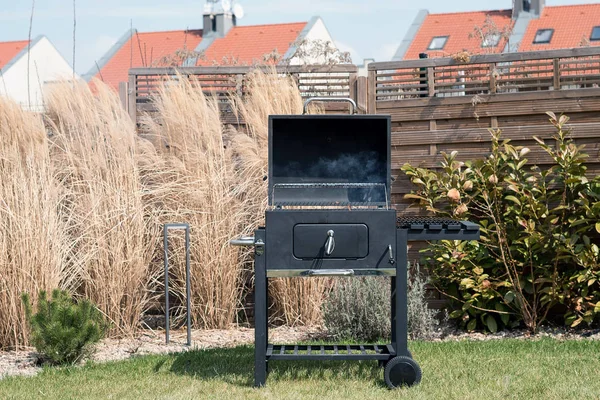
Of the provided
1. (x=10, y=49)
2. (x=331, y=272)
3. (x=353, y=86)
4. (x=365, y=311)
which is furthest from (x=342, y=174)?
(x=10, y=49)

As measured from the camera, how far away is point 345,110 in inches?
269

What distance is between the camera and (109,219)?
5625 millimetres

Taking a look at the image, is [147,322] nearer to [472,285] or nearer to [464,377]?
[472,285]

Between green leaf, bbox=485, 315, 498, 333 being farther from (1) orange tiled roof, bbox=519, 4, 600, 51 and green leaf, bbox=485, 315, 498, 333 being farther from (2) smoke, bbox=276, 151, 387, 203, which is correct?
(1) orange tiled roof, bbox=519, 4, 600, 51

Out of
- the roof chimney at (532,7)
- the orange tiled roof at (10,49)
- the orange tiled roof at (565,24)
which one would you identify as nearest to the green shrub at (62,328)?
the orange tiled roof at (565,24)

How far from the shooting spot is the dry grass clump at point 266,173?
6.01 metres

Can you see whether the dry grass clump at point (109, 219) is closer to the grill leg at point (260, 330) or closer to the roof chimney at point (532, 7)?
the grill leg at point (260, 330)

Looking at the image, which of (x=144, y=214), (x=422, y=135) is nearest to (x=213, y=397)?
(x=144, y=214)

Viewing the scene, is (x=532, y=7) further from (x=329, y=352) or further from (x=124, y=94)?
(x=329, y=352)

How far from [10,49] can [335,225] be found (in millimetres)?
28251

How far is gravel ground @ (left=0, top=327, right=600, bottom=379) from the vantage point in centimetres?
525

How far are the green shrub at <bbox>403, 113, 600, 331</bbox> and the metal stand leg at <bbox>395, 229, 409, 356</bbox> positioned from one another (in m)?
1.75

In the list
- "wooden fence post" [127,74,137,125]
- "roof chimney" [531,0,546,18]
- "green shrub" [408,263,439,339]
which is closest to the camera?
"green shrub" [408,263,439,339]

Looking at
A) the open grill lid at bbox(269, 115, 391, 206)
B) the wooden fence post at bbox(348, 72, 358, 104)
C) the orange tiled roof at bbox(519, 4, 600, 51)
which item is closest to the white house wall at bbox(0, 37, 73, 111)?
the orange tiled roof at bbox(519, 4, 600, 51)
